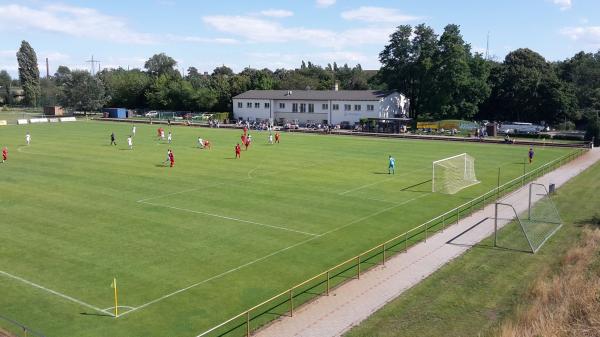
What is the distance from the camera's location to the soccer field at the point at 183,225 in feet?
58.2

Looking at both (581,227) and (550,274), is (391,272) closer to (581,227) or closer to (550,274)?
(550,274)

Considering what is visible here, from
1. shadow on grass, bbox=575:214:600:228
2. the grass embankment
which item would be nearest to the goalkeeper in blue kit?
shadow on grass, bbox=575:214:600:228

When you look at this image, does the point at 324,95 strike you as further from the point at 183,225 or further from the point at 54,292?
the point at 54,292

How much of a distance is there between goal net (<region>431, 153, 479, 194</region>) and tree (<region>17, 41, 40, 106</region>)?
5817 inches

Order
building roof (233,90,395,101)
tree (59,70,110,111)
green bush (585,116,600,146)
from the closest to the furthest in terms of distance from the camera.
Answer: green bush (585,116,600,146)
building roof (233,90,395,101)
tree (59,70,110,111)

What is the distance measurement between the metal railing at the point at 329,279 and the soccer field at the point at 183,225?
0.61 m

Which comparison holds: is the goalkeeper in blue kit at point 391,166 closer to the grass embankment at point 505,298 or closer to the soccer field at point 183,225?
the soccer field at point 183,225

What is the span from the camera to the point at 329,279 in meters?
19.8

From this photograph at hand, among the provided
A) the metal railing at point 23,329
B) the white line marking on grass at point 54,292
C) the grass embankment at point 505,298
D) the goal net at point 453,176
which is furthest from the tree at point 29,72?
the grass embankment at point 505,298

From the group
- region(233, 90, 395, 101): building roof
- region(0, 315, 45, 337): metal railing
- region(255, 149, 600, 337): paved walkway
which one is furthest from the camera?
region(233, 90, 395, 101): building roof

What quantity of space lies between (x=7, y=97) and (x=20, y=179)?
155 meters

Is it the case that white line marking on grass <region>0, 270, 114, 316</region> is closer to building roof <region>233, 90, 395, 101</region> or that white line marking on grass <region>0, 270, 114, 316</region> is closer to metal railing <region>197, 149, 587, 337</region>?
metal railing <region>197, 149, 587, 337</region>

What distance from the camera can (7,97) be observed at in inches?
6772

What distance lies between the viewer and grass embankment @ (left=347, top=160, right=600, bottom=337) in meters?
14.6
